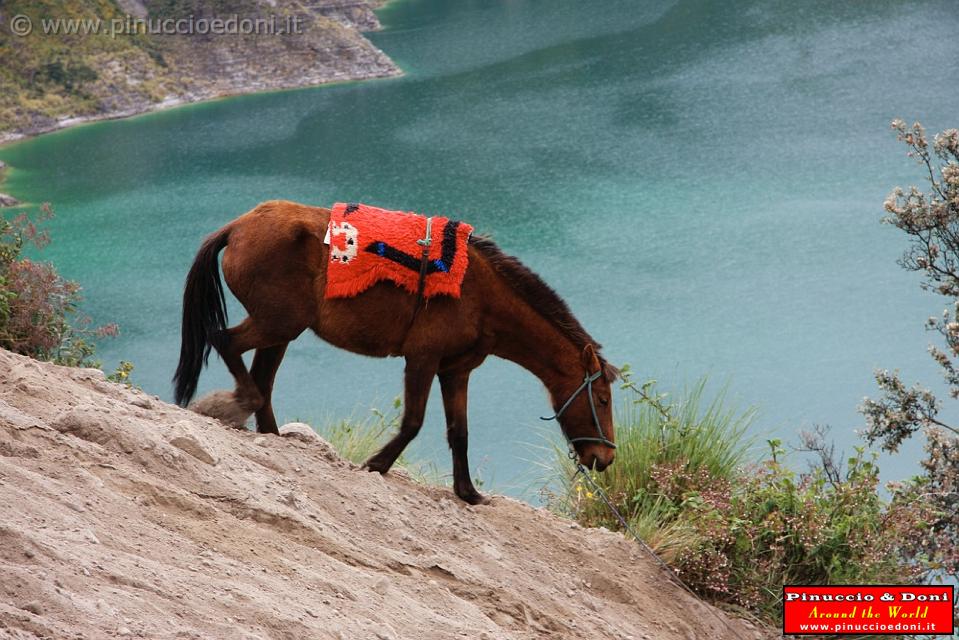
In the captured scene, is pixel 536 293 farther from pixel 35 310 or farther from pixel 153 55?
pixel 153 55

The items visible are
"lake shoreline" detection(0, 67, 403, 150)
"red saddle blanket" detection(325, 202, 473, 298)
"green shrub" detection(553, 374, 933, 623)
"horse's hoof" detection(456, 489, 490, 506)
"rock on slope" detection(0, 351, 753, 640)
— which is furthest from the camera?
"lake shoreline" detection(0, 67, 403, 150)

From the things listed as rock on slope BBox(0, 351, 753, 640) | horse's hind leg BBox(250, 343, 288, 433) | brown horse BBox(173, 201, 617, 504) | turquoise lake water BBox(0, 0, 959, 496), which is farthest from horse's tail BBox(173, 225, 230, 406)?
turquoise lake water BBox(0, 0, 959, 496)

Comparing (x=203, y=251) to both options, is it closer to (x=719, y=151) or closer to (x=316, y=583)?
(x=316, y=583)

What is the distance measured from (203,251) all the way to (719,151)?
18114mm

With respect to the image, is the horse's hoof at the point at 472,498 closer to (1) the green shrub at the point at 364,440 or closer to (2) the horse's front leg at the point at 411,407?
(2) the horse's front leg at the point at 411,407

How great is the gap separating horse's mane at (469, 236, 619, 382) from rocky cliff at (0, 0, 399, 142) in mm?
24146

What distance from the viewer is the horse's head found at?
5898mm

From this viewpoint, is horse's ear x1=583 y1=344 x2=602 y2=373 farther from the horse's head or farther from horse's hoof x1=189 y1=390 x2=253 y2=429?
horse's hoof x1=189 y1=390 x2=253 y2=429

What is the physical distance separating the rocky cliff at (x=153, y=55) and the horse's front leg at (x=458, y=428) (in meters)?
24.0

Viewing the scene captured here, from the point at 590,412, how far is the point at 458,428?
0.72 metres

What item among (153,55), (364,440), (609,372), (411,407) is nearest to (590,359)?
(609,372)

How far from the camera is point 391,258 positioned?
5.73 metres

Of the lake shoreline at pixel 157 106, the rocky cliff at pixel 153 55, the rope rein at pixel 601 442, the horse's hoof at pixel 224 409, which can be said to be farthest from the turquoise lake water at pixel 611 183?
the horse's hoof at pixel 224 409

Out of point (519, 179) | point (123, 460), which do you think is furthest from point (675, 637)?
point (519, 179)
